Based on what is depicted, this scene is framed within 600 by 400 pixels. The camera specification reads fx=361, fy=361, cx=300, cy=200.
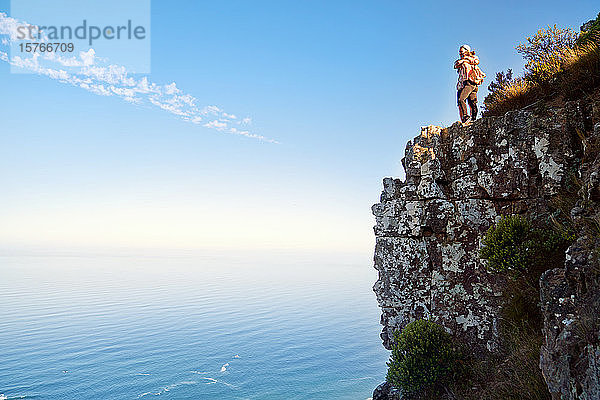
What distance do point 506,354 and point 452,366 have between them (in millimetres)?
1124

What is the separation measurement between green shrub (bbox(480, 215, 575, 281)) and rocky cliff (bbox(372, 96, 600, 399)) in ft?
2.36

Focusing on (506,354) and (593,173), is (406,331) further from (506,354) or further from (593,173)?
(593,173)

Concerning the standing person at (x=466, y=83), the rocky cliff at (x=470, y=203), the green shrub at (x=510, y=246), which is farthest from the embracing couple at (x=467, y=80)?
the green shrub at (x=510, y=246)

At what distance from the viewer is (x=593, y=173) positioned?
18.2 ft

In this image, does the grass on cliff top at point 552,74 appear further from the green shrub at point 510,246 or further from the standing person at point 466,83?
the green shrub at point 510,246

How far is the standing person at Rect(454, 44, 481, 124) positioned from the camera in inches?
417

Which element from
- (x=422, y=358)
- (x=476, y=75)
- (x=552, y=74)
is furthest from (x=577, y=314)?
(x=476, y=75)

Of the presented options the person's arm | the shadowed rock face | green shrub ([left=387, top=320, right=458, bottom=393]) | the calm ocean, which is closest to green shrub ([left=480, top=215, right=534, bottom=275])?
the shadowed rock face

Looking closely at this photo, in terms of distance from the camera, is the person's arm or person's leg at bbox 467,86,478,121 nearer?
person's leg at bbox 467,86,478,121

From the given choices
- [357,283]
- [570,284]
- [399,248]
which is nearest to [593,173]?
[570,284]

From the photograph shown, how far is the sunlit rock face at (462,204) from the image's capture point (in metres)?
7.58

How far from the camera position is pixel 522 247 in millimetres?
6977

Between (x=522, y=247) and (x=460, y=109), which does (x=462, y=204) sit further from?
(x=460, y=109)

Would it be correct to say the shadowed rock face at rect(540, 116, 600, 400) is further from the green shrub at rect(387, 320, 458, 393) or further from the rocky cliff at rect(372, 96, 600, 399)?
the green shrub at rect(387, 320, 458, 393)
